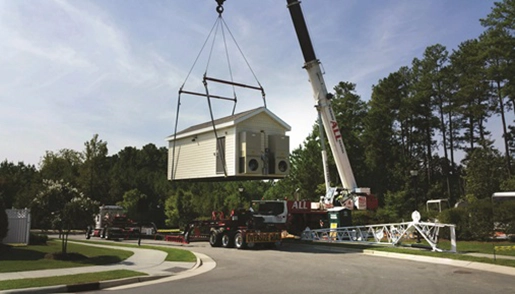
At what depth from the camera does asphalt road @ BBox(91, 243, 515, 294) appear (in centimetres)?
1020

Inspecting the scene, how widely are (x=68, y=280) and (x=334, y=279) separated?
23.1 ft

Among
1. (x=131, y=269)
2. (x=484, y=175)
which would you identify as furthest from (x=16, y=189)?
(x=484, y=175)

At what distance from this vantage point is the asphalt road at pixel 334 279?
10.2 meters

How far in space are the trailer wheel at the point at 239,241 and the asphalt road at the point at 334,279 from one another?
17.3 ft

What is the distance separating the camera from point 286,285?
1080 centimetres

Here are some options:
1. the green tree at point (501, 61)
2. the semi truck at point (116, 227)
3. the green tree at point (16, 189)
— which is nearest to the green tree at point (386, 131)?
the green tree at point (501, 61)

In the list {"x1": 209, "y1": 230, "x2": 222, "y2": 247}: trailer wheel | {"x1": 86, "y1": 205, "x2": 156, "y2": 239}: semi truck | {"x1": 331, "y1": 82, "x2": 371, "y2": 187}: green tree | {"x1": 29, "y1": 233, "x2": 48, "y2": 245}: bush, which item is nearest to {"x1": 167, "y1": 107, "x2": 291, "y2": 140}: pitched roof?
{"x1": 209, "y1": 230, "x2": 222, "y2": 247}: trailer wheel

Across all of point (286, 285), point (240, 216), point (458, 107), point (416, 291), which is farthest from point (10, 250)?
point (458, 107)

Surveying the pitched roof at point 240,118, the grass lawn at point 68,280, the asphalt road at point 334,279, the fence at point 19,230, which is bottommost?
the asphalt road at point 334,279

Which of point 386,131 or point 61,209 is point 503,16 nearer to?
point 386,131

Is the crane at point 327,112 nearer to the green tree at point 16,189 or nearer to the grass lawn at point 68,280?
the grass lawn at point 68,280

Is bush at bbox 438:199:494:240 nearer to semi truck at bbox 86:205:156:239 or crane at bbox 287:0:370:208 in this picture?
crane at bbox 287:0:370:208

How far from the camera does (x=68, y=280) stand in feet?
36.8

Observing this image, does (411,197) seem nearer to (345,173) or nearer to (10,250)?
(345,173)
